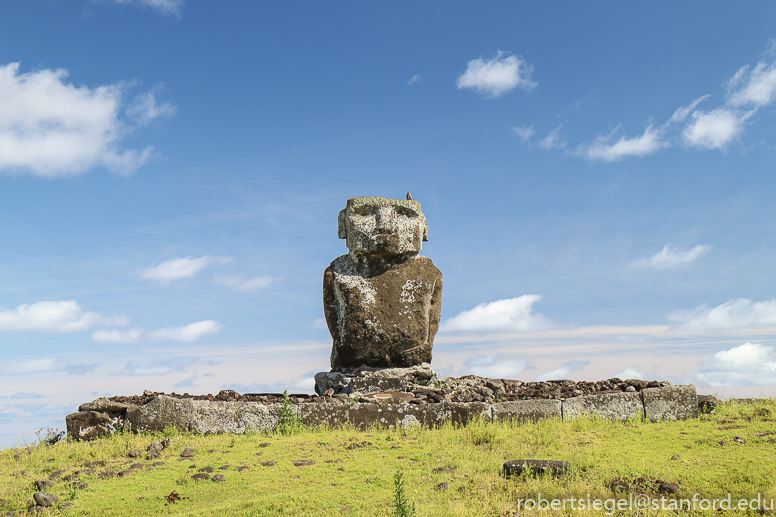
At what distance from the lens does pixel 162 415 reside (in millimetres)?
10812

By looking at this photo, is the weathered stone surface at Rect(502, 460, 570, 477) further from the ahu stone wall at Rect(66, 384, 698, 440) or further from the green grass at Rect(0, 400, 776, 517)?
the ahu stone wall at Rect(66, 384, 698, 440)

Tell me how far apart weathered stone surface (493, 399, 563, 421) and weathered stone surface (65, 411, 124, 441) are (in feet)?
23.7

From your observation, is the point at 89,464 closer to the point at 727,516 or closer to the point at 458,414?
the point at 458,414

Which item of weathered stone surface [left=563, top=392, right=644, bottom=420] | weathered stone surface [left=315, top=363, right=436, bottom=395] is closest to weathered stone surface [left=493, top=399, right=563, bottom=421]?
weathered stone surface [left=563, top=392, right=644, bottom=420]

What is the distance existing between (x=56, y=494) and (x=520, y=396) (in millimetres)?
8465

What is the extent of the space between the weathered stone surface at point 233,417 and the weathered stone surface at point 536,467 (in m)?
4.92

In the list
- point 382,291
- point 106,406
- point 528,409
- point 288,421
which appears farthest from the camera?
point 382,291

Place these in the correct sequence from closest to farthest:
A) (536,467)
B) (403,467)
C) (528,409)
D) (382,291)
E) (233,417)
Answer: (536,467) → (403,467) → (233,417) → (528,409) → (382,291)

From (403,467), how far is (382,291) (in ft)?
23.6

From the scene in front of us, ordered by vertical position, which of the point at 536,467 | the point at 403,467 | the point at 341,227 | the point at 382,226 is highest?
the point at 341,227

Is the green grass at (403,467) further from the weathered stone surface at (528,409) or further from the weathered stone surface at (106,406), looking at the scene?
the weathered stone surface at (106,406)

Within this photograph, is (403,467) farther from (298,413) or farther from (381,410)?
(298,413)

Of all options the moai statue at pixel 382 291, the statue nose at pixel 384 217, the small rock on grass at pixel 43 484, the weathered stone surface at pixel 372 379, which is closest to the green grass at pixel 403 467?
the small rock on grass at pixel 43 484

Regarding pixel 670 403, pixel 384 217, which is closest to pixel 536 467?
pixel 670 403
